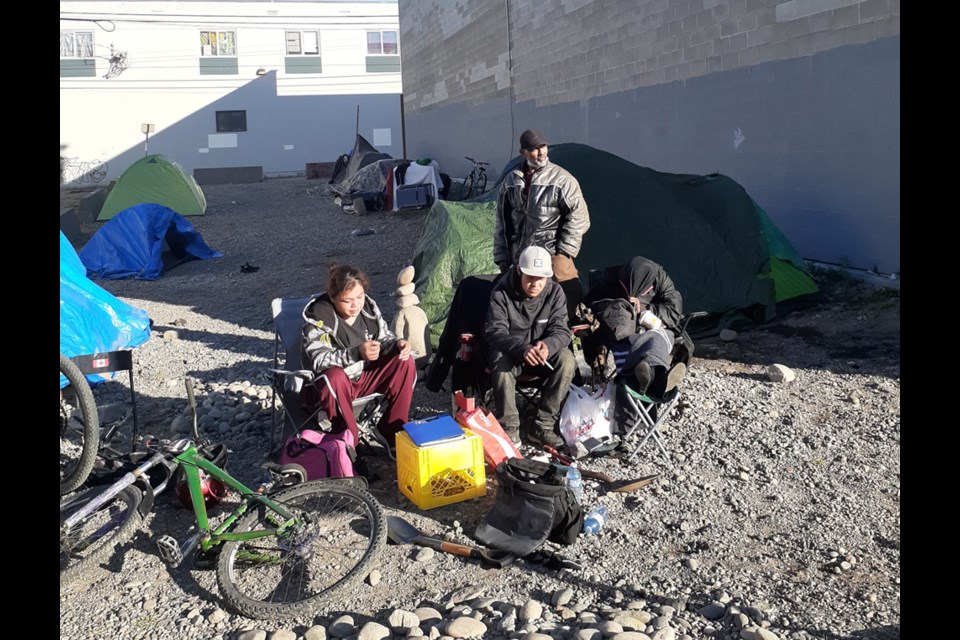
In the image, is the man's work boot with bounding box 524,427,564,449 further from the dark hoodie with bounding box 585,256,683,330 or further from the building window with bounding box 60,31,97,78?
the building window with bounding box 60,31,97,78

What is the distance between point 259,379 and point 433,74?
58.6 feet

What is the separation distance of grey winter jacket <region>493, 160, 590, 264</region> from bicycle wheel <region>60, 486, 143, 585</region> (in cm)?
302

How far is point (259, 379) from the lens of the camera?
6340 millimetres

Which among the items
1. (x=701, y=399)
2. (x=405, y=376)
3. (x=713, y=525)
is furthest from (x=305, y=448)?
(x=701, y=399)

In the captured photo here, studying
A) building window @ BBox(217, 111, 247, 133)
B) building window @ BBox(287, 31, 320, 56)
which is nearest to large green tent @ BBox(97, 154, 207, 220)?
building window @ BBox(217, 111, 247, 133)

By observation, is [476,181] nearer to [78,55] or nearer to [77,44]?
[78,55]

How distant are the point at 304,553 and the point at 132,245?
9739 mm

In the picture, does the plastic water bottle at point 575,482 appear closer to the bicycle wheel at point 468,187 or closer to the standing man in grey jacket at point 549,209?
the standing man in grey jacket at point 549,209

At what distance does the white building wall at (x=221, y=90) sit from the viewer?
95.7ft

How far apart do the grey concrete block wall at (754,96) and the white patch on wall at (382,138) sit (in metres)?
16.3

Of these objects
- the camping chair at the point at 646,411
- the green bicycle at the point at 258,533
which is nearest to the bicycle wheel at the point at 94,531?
the green bicycle at the point at 258,533

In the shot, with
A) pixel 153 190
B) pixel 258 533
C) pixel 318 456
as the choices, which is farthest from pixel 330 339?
pixel 153 190

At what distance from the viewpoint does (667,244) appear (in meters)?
7.34

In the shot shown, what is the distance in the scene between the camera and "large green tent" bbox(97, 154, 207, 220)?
60.2ft
